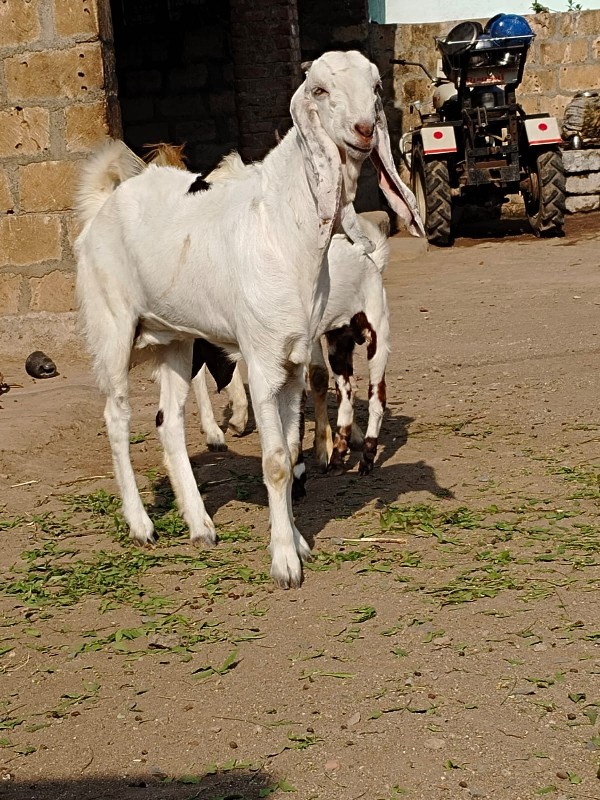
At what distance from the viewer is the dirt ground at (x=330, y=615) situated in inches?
132

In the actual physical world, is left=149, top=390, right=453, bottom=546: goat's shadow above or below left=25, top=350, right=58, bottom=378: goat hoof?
above

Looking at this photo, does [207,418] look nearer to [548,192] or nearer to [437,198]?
[437,198]

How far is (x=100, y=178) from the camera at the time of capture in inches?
231

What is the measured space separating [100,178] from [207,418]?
173 centimetres

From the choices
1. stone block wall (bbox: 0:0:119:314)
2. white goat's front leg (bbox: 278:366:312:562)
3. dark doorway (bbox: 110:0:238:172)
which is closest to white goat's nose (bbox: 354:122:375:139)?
white goat's front leg (bbox: 278:366:312:562)

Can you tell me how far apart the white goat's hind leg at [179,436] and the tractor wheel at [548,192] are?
27.4 ft

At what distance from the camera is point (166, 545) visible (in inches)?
215

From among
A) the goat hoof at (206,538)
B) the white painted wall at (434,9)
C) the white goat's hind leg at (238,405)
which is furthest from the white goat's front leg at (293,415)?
the white painted wall at (434,9)

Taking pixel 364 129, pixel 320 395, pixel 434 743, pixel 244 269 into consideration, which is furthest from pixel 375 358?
pixel 434 743

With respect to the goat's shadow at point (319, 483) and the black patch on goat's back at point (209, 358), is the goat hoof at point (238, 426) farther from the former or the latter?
the black patch on goat's back at point (209, 358)

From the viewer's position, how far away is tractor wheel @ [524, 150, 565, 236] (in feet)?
43.1

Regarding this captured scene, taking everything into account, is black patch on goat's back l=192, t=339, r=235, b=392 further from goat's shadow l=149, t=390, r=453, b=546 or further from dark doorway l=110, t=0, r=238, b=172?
dark doorway l=110, t=0, r=238, b=172

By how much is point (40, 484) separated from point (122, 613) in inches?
79.0

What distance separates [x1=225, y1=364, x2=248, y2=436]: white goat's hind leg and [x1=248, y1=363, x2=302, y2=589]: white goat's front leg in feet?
8.00
